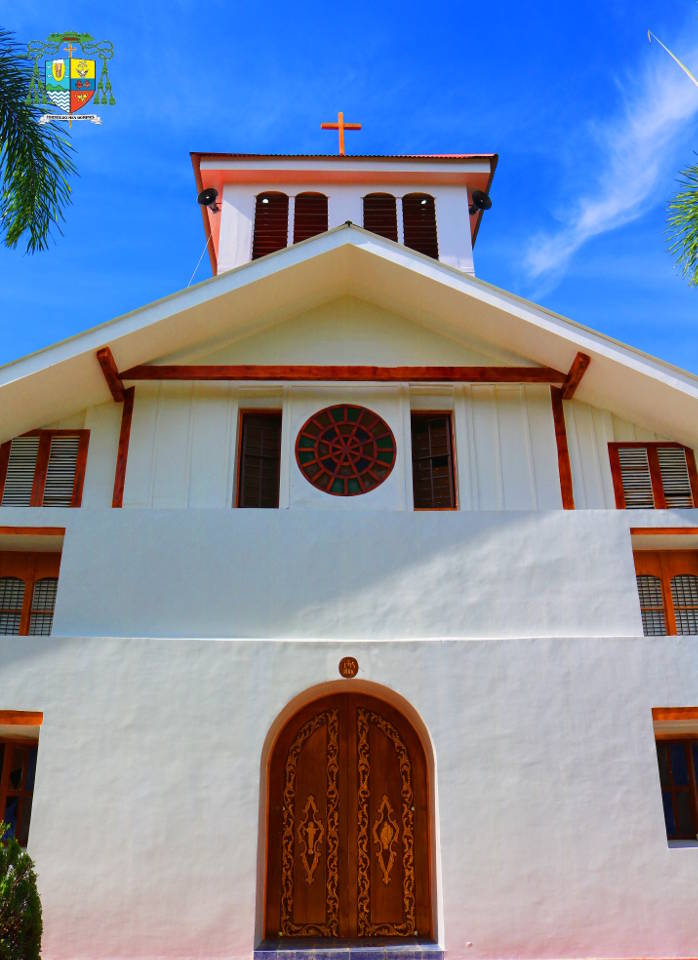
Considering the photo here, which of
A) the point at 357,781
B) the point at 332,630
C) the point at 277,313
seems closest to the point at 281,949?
the point at 357,781

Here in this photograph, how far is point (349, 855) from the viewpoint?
817 centimetres

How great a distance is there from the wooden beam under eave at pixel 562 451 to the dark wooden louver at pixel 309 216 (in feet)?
15.7

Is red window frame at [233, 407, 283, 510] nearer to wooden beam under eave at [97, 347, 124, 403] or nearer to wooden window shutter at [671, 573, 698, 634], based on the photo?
wooden beam under eave at [97, 347, 124, 403]

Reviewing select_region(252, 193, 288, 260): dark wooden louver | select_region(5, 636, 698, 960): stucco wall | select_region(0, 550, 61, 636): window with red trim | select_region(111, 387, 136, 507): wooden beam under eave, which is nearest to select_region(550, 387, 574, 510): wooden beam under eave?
select_region(5, 636, 698, 960): stucco wall

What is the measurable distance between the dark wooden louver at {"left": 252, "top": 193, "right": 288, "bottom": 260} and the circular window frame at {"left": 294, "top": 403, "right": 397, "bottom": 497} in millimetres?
3893

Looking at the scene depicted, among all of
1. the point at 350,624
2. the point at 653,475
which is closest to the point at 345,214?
the point at 653,475

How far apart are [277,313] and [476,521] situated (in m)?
3.31

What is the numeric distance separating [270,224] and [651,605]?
7483 millimetres

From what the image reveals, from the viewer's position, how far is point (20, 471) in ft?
31.2

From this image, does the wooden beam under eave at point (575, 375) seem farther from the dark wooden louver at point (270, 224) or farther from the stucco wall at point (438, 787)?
the dark wooden louver at point (270, 224)

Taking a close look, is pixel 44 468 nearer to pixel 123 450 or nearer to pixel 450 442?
pixel 123 450

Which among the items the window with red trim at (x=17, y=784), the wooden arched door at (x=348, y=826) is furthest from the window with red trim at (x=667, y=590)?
the window with red trim at (x=17, y=784)

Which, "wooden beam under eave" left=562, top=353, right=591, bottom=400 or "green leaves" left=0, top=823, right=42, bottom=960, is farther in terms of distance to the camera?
"wooden beam under eave" left=562, top=353, right=591, bottom=400

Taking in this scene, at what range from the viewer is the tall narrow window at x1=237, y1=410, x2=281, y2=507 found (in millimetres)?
9531
